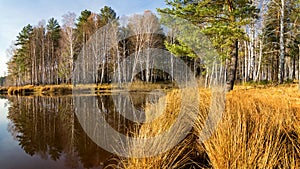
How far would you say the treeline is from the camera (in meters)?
9.97

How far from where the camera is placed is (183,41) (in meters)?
12.5

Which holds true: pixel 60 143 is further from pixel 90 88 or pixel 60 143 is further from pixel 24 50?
pixel 24 50

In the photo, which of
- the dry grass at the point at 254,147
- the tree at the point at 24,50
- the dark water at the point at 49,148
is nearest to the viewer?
the dry grass at the point at 254,147

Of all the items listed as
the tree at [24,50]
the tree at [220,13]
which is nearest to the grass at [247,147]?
the tree at [220,13]

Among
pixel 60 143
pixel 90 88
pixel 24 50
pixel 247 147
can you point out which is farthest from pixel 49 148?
pixel 24 50

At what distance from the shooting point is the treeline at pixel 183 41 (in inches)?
392

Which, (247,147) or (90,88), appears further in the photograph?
(90,88)

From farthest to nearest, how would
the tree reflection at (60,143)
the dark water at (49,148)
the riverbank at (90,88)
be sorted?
the riverbank at (90,88), the tree reflection at (60,143), the dark water at (49,148)

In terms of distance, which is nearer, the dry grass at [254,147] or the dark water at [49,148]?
the dry grass at [254,147]

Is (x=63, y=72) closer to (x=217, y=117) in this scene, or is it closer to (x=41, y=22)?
(x=41, y=22)

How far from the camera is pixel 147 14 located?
24203 millimetres

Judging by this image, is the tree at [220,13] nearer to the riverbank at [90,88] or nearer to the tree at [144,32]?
the riverbank at [90,88]

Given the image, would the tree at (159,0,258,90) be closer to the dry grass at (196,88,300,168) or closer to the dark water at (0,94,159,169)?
the dark water at (0,94,159,169)

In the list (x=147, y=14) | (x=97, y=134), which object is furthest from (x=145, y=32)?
(x=97, y=134)
